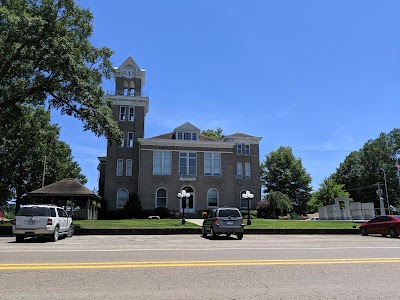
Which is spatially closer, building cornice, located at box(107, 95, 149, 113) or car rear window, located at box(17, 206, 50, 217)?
car rear window, located at box(17, 206, 50, 217)

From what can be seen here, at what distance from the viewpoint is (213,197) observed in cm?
4438

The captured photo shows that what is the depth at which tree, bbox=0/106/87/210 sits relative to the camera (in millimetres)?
35281

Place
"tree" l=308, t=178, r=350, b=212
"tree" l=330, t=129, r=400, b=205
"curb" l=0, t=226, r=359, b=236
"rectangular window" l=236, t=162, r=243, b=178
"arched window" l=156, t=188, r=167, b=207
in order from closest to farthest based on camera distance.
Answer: "curb" l=0, t=226, r=359, b=236, "arched window" l=156, t=188, r=167, b=207, "rectangular window" l=236, t=162, r=243, b=178, "tree" l=308, t=178, r=350, b=212, "tree" l=330, t=129, r=400, b=205

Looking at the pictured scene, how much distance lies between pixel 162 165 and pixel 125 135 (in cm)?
634

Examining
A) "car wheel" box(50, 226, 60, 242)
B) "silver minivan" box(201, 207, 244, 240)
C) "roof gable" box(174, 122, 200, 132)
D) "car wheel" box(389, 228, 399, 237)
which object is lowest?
"car wheel" box(389, 228, 399, 237)

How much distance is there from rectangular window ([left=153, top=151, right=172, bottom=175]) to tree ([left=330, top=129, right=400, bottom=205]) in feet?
180

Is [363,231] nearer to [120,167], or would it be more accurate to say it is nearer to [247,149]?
[247,149]

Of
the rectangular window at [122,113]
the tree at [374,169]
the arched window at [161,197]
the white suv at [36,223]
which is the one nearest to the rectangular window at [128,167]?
the arched window at [161,197]

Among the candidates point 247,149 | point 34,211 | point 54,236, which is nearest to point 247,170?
point 247,149

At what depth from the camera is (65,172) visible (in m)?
59.7

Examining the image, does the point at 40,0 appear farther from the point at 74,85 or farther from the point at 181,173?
the point at 181,173

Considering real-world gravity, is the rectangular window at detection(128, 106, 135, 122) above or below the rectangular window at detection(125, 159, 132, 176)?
above

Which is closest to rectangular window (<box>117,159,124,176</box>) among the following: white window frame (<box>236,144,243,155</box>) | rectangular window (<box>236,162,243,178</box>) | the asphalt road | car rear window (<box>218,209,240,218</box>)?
rectangular window (<box>236,162,243,178</box>)

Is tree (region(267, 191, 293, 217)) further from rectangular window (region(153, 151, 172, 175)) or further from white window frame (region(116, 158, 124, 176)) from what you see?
white window frame (region(116, 158, 124, 176))
